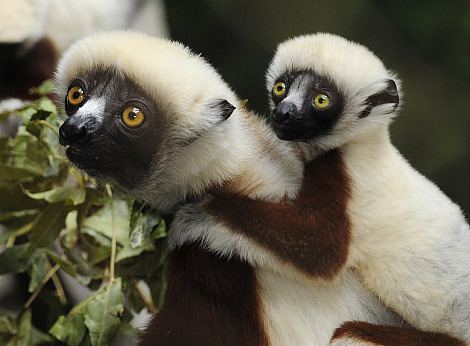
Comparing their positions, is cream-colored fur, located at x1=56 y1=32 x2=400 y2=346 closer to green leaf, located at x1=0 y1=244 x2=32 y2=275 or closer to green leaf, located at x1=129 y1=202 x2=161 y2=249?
green leaf, located at x1=129 y1=202 x2=161 y2=249

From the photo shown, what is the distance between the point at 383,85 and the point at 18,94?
5.43ft

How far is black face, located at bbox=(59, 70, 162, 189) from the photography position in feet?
4.36

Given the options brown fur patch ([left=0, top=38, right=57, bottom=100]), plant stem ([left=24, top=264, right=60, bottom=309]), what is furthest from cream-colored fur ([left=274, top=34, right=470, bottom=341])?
brown fur patch ([left=0, top=38, right=57, bottom=100])

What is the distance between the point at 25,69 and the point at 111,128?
5.33 ft

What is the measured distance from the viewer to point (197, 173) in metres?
1.43

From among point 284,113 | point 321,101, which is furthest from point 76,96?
point 321,101

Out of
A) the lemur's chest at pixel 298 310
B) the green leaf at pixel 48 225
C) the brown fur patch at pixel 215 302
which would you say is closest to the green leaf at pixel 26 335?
the green leaf at pixel 48 225

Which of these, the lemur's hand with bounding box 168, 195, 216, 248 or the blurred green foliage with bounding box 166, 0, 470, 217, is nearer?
the lemur's hand with bounding box 168, 195, 216, 248

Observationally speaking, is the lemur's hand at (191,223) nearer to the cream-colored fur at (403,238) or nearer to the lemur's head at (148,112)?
the lemur's head at (148,112)

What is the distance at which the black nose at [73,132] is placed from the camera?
130 centimetres

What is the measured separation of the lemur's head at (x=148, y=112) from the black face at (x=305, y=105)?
0.13 metres

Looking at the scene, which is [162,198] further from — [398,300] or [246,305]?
[398,300]

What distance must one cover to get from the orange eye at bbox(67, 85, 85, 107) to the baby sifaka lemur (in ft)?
0.98

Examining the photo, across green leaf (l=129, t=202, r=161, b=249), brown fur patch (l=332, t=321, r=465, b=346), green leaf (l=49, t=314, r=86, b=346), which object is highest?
brown fur patch (l=332, t=321, r=465, b=346)
